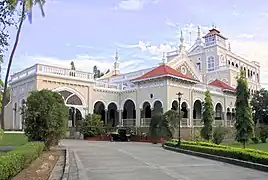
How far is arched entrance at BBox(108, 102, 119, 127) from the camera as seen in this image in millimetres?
44231

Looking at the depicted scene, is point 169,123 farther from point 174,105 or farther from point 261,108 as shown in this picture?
point 261,108

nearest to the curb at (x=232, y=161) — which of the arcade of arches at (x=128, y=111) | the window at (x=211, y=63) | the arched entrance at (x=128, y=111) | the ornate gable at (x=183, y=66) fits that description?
the arcade of arches at (x=128, y=111)

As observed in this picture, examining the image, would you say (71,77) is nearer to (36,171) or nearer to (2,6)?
(36,171)

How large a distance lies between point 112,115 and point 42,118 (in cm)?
2566

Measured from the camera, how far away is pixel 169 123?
105 feet

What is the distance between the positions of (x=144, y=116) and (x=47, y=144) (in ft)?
76.3

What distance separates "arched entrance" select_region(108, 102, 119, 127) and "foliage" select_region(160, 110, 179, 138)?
42.6ft

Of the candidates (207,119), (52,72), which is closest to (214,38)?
(207,119)

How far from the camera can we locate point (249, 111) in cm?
2694

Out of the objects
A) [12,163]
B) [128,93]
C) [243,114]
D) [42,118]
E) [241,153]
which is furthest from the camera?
[128,93]

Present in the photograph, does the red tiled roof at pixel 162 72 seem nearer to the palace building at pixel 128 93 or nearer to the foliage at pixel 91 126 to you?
the palace building at pixel 128 93

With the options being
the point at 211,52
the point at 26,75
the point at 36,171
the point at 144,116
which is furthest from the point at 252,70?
the point at 36,171

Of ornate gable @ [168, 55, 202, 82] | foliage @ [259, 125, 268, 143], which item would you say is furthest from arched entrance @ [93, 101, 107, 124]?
foliage @ [259, 125, 268, 143]

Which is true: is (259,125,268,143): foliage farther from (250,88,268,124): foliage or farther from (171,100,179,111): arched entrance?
(250,88,268,124): foliage
